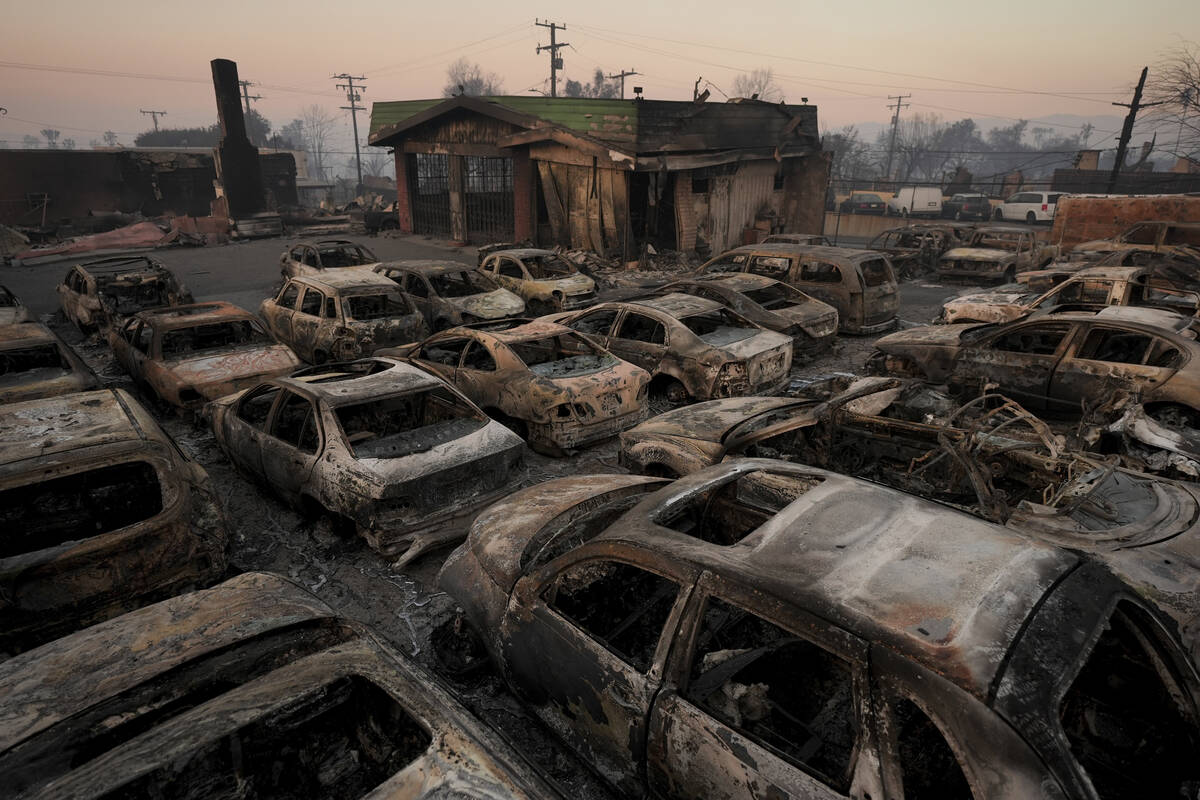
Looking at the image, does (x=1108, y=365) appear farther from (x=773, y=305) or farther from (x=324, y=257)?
(x=324, y=257)

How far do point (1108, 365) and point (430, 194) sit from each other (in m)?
24.5

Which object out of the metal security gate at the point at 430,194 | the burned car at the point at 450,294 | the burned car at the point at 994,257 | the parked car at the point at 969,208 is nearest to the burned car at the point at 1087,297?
the burned car at the point at 994,257

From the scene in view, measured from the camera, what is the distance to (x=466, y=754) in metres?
2.27

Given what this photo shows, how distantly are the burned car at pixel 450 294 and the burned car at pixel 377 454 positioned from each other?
196 inches

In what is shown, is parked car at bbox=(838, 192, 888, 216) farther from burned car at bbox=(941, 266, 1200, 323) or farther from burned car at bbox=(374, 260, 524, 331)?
burned car at bbox=(374, 260, 524, 331)

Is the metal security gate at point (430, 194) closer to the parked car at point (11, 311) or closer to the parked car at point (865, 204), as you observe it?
the parked car at point (11, 311)

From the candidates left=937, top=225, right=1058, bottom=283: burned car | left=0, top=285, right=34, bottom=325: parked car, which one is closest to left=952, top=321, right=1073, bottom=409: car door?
left=937, top=225, right=1058, bottom=283: burned car

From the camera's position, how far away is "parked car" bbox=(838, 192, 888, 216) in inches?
1395

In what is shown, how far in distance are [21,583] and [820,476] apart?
449 centimetres

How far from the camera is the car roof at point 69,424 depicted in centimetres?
422

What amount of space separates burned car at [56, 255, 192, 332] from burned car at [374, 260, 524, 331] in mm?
3959

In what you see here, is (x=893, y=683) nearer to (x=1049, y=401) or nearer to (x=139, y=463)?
(x=139, y=463)

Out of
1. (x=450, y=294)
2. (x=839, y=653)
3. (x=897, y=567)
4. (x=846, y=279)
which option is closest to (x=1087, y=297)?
(x=846, y=279)

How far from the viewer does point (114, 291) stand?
12133 mm
